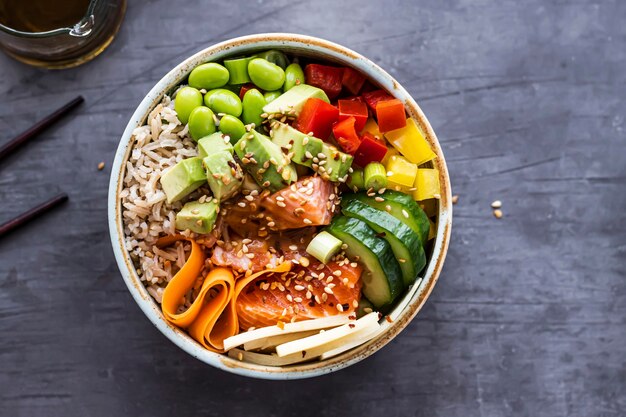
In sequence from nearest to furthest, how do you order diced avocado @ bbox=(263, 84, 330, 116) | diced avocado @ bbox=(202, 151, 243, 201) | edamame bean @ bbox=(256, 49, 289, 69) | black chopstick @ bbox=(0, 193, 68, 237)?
diced avocado @ bbox=(202, 151, 243, 201) → diced avocado @ bbox=(263, 84, 330, 116) → edamame bean @ bbox=(256, 49, 289, 69) → black chopstick @ bbox=(0, 193, 68, 237)

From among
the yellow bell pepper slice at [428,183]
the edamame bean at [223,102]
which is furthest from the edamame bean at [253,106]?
the yellow bell pepper slice at [428,183]

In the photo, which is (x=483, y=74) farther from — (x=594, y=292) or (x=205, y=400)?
(x=205, y=400)

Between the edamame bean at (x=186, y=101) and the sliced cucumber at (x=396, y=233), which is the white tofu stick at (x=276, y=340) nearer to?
the sliced cucumber at (x=396, y=233)

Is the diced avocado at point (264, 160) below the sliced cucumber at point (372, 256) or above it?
above

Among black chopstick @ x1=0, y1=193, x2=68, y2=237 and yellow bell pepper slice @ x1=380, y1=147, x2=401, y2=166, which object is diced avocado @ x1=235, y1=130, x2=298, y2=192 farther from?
black chopstick @ x1=0, y1=193, x2=68, y2=237

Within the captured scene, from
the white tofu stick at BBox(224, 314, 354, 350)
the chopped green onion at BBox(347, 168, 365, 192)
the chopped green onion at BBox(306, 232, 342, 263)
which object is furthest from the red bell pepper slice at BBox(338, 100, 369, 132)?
the white tofu stick at BBox(224, 314, 354, 350)

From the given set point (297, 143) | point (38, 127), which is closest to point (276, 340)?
point (297, 143)

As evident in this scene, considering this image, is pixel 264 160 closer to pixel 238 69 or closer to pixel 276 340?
pixel 238 69
